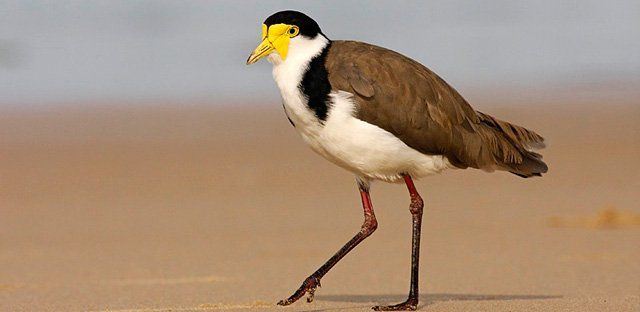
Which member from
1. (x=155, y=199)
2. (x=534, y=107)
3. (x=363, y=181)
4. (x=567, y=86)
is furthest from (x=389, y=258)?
(x=567, y=86)

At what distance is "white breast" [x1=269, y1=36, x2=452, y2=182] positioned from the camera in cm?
795

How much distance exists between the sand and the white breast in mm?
937

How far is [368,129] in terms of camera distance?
8.02 metres

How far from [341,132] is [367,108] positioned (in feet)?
0.71

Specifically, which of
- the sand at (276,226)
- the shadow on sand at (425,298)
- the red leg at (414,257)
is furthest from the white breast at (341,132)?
the shadow on sand at (425,298)

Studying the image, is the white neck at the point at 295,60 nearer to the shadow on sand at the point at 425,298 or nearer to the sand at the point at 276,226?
the sand at the point at 276,226

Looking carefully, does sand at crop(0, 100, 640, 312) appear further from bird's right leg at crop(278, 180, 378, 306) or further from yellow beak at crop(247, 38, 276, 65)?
yellow beak at crop(247, 38, 276, 65)

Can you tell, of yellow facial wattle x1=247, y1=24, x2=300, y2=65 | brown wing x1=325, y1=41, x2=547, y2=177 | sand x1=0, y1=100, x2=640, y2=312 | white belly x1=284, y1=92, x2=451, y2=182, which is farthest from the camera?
sand x1=0, y1=100, x2=640, y2=312

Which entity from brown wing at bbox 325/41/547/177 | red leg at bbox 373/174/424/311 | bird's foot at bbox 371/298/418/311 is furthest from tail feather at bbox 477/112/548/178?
bird's foot at bbox 371/298/418/311

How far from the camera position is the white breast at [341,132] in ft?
26.1

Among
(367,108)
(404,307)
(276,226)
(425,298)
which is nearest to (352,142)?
(367,108)

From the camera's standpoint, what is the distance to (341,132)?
796 cm

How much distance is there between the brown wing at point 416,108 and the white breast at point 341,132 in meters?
0.07

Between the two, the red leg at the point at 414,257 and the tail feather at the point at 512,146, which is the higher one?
the tail feather at the point at 512,146
